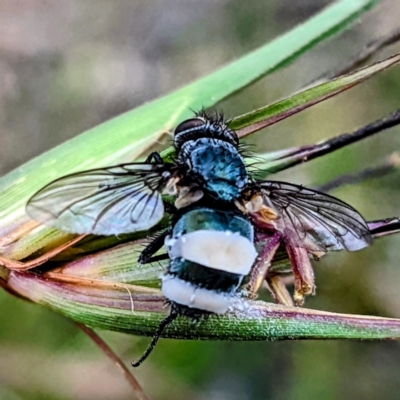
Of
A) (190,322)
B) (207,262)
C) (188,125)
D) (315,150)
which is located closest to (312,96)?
(315,150)

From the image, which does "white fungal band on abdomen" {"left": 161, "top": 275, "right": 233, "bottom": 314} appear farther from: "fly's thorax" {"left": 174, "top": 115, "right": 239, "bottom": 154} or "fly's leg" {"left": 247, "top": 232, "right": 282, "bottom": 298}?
"fly's thorax" {"left": 174, "top": 115, "right": 239, "bottom": 154}

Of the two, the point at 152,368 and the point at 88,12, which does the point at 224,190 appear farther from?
the point at 88,12

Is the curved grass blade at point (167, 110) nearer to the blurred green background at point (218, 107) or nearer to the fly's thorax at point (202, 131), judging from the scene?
the fly's thorax at point (202, 131)

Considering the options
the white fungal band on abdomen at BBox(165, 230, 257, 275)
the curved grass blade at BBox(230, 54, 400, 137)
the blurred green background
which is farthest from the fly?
the blurred green background

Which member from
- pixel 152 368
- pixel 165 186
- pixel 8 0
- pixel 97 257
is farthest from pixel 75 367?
pixel 8 0

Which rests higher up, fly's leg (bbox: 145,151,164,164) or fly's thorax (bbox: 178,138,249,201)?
fly's leg (bbox: 145,151,164,164)
